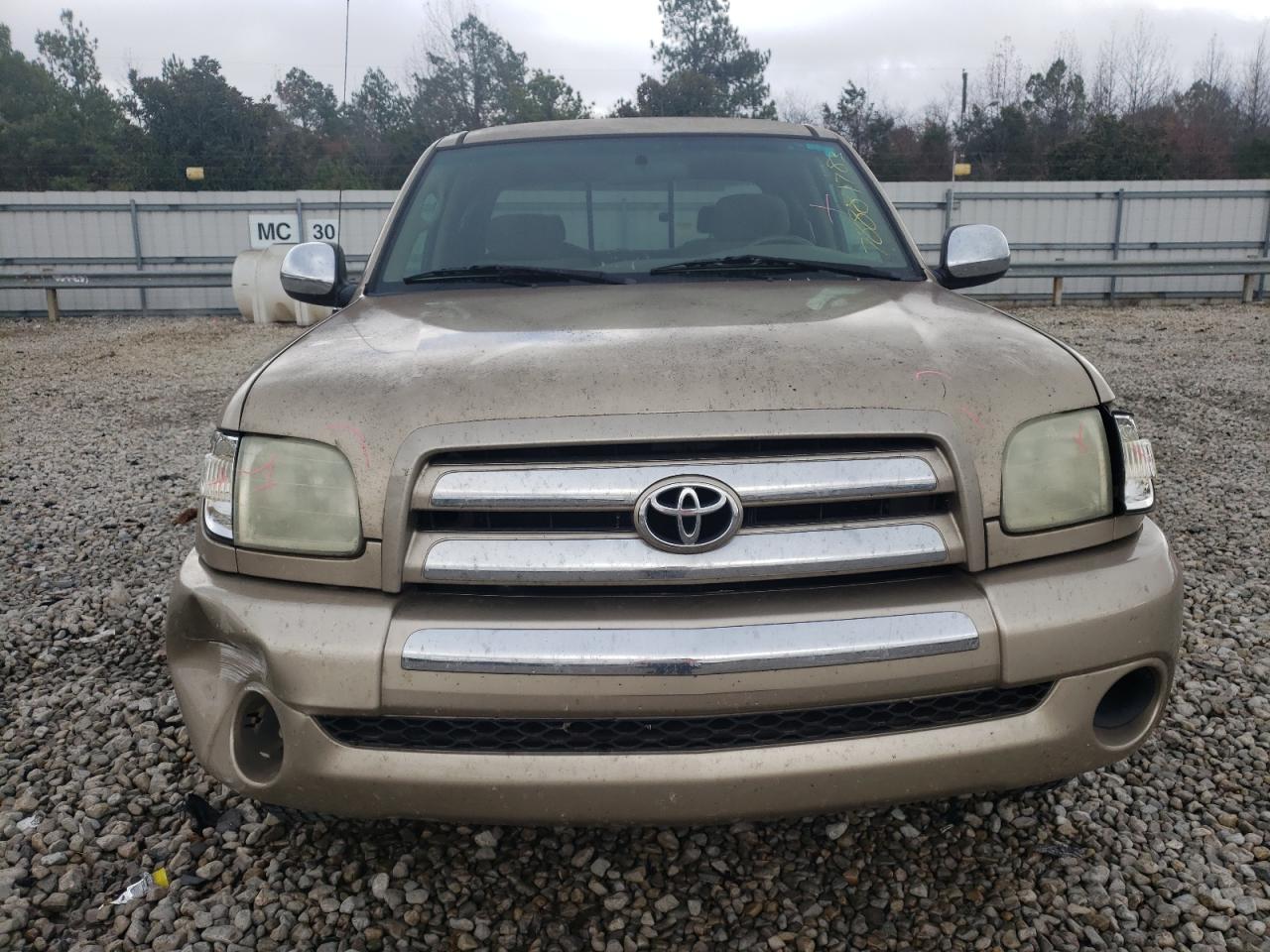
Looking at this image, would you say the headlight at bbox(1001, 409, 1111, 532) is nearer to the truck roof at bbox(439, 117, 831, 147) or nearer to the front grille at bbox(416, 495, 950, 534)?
the front grille at bbox(416, 495, 950, 534)

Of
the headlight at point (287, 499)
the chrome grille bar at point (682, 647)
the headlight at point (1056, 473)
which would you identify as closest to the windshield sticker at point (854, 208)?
the headlight at point (1056, 473)

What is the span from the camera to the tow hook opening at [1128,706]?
1.88 metres

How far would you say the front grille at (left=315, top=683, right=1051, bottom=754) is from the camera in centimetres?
174

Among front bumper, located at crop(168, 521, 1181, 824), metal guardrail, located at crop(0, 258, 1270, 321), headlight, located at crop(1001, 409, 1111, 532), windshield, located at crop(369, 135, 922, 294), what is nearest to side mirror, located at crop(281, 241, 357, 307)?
windshield, located at crop(369, 135, 922, 294)

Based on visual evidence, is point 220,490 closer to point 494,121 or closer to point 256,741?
point 256,741

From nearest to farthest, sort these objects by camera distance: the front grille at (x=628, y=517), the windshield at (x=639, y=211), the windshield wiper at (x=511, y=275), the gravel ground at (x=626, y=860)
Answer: the front grille at (x=628, y=517) → the gravel ground at (x=626, y=860) → the windshield wiper at (x=511, y=275) → the windshield at (x=639, y=211)

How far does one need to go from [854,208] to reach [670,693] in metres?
2.04

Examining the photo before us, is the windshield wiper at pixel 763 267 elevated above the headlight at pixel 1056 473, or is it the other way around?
the windshield wiper at pixel 763 267

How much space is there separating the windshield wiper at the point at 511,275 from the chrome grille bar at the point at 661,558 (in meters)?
1.14

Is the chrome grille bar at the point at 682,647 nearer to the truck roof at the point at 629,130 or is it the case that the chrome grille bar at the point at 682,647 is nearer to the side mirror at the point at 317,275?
the side mirror at the point at 317,275

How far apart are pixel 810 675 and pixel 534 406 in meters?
0.68

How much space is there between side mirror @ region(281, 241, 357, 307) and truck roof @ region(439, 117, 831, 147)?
58cm

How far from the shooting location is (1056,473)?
1.91 metres

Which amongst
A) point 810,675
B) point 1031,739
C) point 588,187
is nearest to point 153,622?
point 588,187
